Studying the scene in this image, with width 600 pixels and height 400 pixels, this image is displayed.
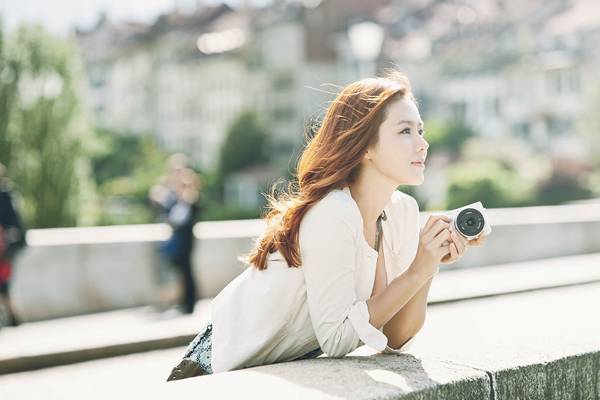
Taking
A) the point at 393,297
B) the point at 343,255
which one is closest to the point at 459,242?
the point at 393,297

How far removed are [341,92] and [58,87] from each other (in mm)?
46971

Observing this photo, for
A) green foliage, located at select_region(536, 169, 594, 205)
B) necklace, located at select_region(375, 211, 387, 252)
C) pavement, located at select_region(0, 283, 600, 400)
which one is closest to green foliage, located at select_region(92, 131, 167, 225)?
green foliage, located at select_region(536, 169, 594, 205)

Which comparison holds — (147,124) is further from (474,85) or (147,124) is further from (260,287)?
(260,287)

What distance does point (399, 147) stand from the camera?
2938mm

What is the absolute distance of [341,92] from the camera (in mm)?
2953

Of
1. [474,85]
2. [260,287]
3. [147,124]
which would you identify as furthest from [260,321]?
[147,124]

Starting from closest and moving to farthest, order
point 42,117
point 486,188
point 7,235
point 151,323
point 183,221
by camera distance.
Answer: point 7,235 < point 151,323 < point 183,221 < point 42,117 < point 486,188

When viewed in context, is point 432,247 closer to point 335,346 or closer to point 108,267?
point 335,346

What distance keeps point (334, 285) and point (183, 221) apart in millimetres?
8280

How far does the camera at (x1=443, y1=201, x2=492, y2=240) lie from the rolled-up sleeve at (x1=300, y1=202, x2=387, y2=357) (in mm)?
318

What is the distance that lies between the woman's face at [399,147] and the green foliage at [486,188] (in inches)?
1731

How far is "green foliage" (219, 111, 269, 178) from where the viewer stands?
75.2 m

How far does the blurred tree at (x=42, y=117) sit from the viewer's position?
46062 mm

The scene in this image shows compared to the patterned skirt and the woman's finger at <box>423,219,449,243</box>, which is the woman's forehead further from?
the patterned skirt
